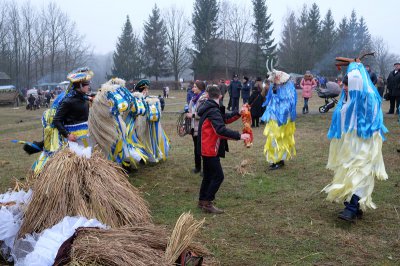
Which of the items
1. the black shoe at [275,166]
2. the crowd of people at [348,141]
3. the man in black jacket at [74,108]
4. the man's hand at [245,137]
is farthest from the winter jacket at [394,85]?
the man in black jacket at [74,108]

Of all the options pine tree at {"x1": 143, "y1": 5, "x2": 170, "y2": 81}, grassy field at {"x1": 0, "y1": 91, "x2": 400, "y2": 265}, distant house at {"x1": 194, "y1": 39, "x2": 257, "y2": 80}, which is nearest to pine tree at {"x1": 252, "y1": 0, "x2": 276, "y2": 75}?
distant house at {"x1": 194, "y1": 39, "x2": 257, "y2": 80}

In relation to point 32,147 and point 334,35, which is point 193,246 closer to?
point 32,147

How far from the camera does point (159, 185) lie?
731 centimetres

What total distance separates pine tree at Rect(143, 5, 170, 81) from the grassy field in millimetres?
46914

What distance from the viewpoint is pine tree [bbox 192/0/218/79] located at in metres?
51.6

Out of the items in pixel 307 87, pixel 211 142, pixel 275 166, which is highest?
pixel 307 87

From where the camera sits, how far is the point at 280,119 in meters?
8.09

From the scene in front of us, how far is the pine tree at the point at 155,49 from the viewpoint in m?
56.0

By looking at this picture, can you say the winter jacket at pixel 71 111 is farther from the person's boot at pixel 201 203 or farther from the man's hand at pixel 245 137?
the man's hand at pixel 245 137

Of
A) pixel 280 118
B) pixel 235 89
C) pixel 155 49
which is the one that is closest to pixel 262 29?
pixel 155 49

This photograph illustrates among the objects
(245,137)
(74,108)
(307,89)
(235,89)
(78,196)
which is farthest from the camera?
(235,89)

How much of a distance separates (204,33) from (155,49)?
7.77 metres

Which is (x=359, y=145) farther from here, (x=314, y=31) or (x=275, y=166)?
(x=314, y=31)

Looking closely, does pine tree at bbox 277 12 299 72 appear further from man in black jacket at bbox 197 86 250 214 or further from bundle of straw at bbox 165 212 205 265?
bundle of straw at bbox 165 212 205 265
